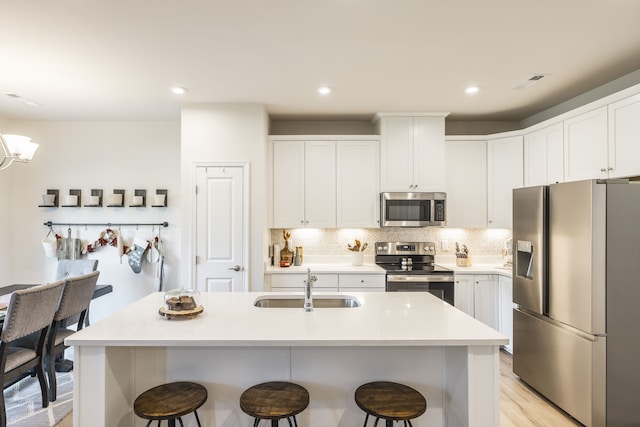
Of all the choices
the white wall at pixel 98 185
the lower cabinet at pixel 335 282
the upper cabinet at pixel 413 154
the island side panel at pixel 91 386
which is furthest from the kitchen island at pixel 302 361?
the white wall at pixel 98 185

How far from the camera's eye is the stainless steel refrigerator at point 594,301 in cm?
223

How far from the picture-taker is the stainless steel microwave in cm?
399

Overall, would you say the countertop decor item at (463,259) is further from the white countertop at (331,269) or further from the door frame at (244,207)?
the door frame at (244,207)

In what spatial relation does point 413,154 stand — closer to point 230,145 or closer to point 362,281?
point 362,281

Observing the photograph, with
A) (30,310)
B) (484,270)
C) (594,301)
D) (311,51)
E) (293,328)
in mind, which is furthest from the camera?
(484,270)

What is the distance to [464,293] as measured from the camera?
12.5 feet

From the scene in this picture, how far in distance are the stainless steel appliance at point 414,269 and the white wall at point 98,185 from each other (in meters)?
2.69

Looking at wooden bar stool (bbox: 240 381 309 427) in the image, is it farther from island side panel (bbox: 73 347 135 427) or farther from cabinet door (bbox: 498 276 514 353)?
cabinet door (bbox: 498 276 514 353)

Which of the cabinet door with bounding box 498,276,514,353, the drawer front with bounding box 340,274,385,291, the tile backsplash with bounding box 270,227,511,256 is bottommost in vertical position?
the cabinet door with bounding box 498,276,514,353

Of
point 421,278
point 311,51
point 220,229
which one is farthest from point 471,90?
point 220,229

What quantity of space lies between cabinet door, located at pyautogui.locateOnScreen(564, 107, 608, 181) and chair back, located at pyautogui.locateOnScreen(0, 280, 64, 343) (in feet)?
14.4

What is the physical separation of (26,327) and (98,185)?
2.52 meters

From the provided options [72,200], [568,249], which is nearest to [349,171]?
[568,249]

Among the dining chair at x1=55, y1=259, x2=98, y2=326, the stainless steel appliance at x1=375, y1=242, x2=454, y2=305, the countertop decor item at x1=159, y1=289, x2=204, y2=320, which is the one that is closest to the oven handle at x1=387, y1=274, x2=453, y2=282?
the stainless steel appliance at x1=375, y1=242, x2=454, y2=305
